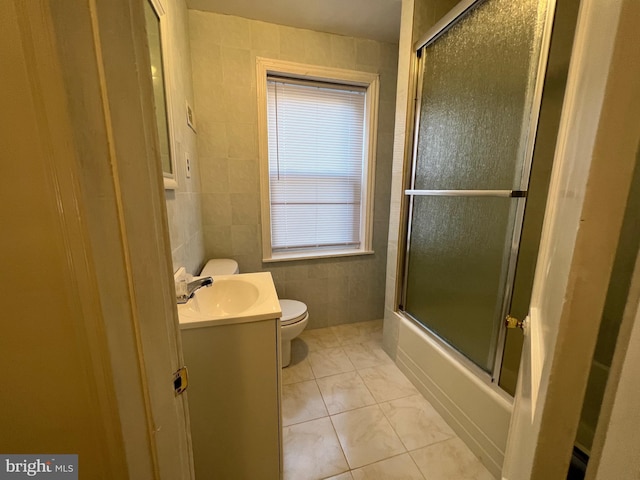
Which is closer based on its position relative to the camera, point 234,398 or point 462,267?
point 234,398

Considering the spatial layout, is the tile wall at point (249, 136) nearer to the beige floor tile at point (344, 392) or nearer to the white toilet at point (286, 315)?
the white toilet at point (286, 315)

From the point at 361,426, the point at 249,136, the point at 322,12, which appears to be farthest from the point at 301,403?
the point at 322,12

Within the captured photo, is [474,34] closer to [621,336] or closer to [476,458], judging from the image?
[621,336]

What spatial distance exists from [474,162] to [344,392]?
5.05ft

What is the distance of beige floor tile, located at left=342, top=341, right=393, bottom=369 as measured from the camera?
1896 millimetres

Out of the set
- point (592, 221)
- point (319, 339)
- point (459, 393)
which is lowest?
point (319, 339)

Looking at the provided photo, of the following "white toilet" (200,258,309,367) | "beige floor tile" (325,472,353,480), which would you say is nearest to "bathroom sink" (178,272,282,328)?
"white toilet" (200,258,309,367)

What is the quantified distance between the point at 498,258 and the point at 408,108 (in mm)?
1062

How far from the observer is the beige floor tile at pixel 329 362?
181 centimetres

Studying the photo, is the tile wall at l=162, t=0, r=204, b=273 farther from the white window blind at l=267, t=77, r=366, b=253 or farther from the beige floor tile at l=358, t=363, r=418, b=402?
the beige floor tile at l=358, t=363, r=418, b=402

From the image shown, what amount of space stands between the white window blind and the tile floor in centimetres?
102

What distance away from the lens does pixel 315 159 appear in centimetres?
217

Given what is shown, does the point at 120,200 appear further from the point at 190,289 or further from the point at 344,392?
the point at 344,392

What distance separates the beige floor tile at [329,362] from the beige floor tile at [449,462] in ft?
2.20
